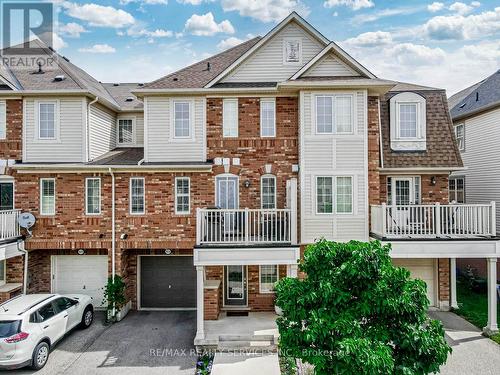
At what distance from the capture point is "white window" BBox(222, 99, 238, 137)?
12.5 metres

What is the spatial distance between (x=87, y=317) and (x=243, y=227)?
6.07 meters

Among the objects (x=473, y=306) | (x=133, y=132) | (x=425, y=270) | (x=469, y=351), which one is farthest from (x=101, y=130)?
(x=473, y=306)

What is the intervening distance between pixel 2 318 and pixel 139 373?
370 cm

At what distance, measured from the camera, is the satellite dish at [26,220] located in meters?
12.0

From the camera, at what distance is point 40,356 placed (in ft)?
29.6

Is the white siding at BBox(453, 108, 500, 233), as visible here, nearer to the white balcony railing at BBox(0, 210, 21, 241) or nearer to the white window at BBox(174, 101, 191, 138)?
the white window at BBox(174, 101, 191, 138)

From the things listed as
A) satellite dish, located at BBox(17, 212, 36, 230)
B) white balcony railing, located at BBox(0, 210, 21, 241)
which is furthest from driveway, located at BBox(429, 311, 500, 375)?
white balcony railing, located at BBox(0, 210, 21, 241)

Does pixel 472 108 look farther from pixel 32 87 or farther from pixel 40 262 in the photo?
pixel 40 262

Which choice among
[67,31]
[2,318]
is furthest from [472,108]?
[2,318]

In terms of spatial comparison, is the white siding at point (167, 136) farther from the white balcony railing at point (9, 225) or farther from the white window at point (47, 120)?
the white balcony railing at point (9, 225)

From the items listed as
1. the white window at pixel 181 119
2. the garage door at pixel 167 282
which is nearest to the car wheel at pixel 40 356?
the garage door at pixel 167 282

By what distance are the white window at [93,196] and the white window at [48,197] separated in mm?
1169

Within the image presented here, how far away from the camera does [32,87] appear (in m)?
12.5

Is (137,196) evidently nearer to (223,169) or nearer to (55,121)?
(223,169)
